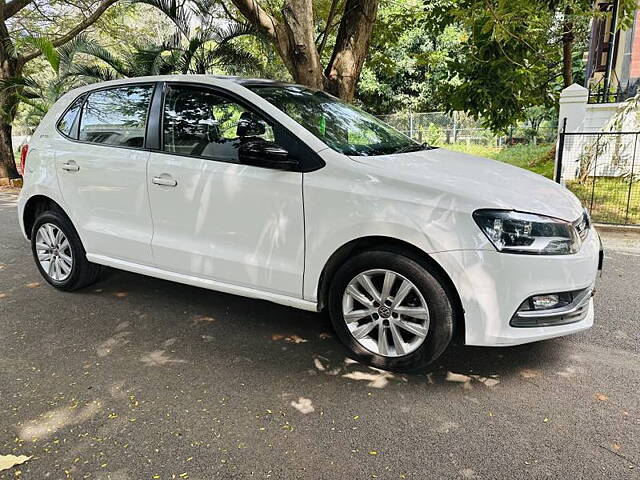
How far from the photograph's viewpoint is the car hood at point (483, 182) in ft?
9.16

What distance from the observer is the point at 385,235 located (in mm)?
2891

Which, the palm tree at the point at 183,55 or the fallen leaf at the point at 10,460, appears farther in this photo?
the palm tree at the point at 183,55

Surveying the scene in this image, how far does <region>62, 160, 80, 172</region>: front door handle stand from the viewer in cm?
409

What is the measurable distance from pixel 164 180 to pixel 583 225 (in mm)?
2828

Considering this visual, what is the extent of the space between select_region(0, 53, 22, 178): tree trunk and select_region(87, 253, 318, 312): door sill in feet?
32.5

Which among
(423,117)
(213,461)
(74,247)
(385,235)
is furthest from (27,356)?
(423,117)

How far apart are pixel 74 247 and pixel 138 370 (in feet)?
5.67

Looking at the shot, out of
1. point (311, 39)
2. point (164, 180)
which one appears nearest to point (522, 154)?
point (311, 39)

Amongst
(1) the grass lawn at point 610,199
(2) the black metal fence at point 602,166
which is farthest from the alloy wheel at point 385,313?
(2) the black metal fence at point 602,166

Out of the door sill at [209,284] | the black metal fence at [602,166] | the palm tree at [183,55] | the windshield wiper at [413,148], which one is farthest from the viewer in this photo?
the palm tree at [183,55]

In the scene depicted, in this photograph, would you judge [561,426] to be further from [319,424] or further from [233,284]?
[233,284]

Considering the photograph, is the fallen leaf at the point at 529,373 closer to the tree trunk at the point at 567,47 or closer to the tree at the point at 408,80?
the tree trunk at the point at 567,47

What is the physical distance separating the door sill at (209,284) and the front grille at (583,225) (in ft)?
5.43

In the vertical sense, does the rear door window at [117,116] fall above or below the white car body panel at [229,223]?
above
